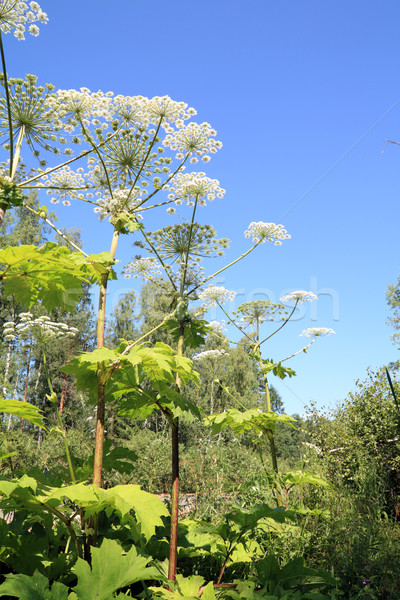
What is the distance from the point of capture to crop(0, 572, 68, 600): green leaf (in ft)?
7.76

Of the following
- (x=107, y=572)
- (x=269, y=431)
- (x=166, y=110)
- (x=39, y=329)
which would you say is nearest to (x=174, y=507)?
(x=107, y=572)

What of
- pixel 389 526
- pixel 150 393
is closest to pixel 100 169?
pixel 150 393

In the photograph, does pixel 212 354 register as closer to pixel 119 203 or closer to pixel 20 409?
pixel 119 203

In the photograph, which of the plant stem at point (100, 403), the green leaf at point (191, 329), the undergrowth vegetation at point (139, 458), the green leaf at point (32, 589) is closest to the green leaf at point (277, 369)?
the undergrowth vegetation at point (139, 458)

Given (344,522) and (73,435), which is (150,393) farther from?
(73,435)

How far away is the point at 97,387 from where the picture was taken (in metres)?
3.62

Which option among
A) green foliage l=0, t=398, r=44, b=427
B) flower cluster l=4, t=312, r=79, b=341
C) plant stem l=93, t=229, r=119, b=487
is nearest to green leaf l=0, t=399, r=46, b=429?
green foliage l=0, t=398, r=44, b=427

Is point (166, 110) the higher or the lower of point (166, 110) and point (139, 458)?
the higher

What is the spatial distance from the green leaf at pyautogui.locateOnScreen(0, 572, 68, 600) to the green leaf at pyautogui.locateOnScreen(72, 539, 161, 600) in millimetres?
112

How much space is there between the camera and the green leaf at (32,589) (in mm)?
2365

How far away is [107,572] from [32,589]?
437 mm

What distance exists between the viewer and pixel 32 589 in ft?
7.98

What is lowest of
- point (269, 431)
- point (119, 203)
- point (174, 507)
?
point (174, 507)

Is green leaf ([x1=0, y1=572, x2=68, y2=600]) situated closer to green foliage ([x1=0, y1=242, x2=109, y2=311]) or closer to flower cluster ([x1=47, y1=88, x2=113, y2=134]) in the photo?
green foliage ([x1=0, y1=242, x2=109, y2=311])
